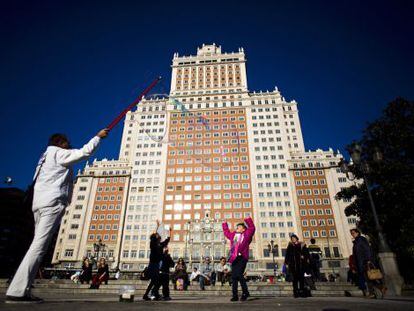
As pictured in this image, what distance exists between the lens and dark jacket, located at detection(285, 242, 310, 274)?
7.92 metres

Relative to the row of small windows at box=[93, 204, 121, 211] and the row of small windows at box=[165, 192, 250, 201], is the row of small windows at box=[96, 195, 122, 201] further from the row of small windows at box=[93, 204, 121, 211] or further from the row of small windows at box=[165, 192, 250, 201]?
the row of small windows at box=[165, 192, 250, 201]

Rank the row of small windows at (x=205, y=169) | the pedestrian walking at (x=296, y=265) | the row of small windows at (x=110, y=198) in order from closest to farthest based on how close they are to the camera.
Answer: the pedestrian walking at (x=296, y=265)
the row of small windows at (x=110, y=198)
the row of small windows at (x=205, y=169)

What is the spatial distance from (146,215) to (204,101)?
1518 inches

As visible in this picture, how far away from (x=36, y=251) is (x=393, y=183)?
18.0 metres

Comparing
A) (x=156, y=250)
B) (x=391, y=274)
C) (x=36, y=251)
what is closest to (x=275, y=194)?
(x=391, y=274)

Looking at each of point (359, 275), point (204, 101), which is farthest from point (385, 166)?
point (204, 101)

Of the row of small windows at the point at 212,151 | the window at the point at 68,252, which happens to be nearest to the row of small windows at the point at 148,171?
the row of small windows at the point at 212,151

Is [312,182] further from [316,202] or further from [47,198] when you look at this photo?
[47,198]

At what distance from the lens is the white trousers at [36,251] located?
140 inches

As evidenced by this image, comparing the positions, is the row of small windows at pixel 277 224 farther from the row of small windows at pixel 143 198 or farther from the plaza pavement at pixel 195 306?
the plaza pavement at pixel 195 306

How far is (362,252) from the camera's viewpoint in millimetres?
8273

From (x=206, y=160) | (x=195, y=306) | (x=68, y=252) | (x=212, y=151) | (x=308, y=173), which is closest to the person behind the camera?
(x=195, y=306)

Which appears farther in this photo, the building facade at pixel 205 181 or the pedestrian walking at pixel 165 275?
the building facade at pixel 205 181

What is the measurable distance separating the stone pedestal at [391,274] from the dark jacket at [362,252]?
2.74 m
